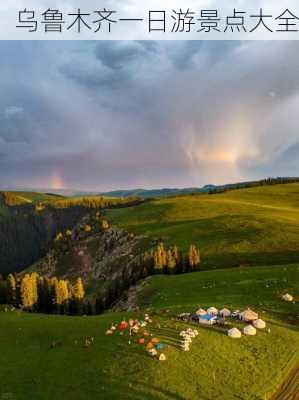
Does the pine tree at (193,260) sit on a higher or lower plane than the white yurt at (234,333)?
lower

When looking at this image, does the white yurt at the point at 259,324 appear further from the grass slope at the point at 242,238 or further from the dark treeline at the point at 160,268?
the dark treeline at the point at 160,268

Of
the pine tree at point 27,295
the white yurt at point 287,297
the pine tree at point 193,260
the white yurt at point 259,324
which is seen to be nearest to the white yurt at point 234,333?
the white yurt at point 259,324

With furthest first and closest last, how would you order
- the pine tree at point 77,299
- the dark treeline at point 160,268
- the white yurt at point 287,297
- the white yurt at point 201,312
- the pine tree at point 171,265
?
the pine tree at point 171,265 → the dark treeline at point 160,268 → the pine tree at point 77,299 → the white yurt at point 287,297 → the white yurt at point 201,312

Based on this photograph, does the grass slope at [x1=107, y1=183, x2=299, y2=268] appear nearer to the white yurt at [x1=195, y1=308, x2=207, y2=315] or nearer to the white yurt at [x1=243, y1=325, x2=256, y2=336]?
the white yurt at [x1=195, y1=308, x2=207, y2=315]

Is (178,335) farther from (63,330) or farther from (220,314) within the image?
(63,330)

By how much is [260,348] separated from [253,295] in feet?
101

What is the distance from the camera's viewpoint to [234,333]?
57719mm

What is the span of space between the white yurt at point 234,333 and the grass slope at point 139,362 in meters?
0.89

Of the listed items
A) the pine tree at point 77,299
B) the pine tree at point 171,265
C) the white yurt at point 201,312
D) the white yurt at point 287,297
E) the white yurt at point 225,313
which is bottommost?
the pine tree at point 77,299

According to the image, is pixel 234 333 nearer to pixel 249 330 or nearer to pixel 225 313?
pixel 249 330

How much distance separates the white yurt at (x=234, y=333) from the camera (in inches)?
2259

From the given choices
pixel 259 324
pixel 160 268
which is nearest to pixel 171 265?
pixel 160 268

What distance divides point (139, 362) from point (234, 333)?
1706cm

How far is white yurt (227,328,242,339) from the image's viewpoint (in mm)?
57375
